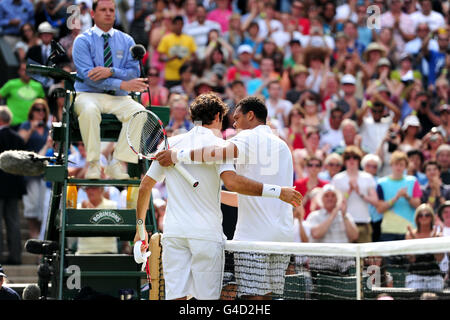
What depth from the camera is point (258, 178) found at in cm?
765

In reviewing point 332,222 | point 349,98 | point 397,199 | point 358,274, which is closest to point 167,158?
point 358,274

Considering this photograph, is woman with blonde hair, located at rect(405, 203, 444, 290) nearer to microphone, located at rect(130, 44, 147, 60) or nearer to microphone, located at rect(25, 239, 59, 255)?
microphone, located at rect(130, 44, 147, 60)

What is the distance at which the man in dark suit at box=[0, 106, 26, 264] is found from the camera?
13571mm

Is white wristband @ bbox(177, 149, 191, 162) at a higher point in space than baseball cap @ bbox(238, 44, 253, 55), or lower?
lower

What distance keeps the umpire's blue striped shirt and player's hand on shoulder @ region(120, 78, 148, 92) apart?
89 mm

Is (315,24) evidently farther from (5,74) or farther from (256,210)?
A: (256,210)

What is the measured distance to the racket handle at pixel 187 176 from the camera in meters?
7.18

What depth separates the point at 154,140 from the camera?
848cm

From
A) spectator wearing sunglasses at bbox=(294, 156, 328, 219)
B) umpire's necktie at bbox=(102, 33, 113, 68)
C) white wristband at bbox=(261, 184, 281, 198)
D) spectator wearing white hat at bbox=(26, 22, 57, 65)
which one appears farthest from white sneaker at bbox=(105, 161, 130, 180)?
spectator wearing white hat at bbox=(26, 22, 57, 65)

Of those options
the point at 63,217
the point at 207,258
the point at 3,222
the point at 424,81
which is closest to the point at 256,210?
the point at 207,258

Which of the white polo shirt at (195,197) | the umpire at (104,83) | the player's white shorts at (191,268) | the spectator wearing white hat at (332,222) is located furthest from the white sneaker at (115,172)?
the spectator wearing white hat at (332,222)

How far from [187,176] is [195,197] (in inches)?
7.2

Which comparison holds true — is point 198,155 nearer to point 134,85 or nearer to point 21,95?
point 134,85
